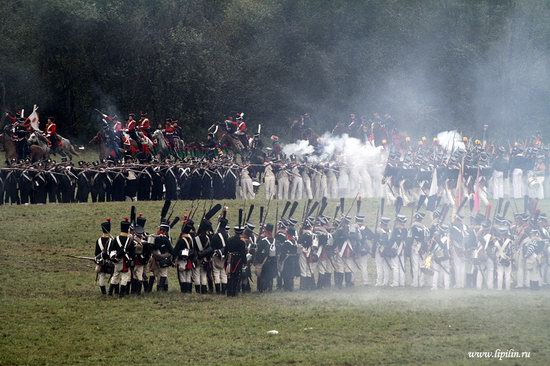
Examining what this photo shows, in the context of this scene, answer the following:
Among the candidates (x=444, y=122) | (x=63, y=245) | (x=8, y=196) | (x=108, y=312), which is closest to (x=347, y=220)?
(x=108, y=312)

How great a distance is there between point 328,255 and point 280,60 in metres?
38.4

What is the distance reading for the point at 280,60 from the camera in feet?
223

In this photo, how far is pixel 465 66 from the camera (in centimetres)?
7019

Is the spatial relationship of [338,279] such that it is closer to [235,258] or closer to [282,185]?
[235,258]

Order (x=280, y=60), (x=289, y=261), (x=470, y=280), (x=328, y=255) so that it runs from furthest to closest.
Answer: (x=280, y=60) → (x=470, y=280) → (x=328, y=255) → (x=289, y=261)

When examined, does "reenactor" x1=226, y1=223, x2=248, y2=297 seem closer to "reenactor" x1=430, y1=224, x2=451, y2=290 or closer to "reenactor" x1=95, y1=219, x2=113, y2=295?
"reenactor" x1=95, y1=219, x2=113, y2=295

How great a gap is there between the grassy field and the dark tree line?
3109 cm

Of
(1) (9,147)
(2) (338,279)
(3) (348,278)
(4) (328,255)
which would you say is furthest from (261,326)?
(1) (9,147)

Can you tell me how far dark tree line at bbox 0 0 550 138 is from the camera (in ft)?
205

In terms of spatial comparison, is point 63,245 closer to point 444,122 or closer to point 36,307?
point 36,307

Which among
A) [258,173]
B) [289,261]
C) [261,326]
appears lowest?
[261,326]

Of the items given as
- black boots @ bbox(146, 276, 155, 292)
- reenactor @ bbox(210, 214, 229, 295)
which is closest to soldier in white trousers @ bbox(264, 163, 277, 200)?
reenactor @ bbox(210, 214, 229, 295)

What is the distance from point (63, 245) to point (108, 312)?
33.1ft

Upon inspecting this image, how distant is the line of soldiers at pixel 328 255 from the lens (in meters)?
29.1
